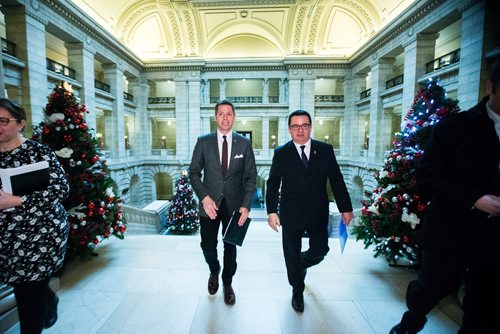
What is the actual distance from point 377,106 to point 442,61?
14.2 ft

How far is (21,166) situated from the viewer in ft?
5.87

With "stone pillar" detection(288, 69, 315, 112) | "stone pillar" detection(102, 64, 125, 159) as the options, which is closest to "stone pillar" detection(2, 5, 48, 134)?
"stone pillar" detection(102, 64, 125, 159)

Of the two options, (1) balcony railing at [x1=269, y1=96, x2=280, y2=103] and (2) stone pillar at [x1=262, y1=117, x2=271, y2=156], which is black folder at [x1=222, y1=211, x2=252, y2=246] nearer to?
(2) stone pillar at [x1=262, y1=117, x2=271, y2=156]

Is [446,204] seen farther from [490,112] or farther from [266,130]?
[266,130]

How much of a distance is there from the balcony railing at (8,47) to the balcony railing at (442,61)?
1792 cm

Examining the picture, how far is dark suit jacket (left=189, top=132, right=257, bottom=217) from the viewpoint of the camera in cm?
284

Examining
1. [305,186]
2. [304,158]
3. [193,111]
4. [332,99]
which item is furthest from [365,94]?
[305,186]

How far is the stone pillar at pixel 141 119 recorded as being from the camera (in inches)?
754

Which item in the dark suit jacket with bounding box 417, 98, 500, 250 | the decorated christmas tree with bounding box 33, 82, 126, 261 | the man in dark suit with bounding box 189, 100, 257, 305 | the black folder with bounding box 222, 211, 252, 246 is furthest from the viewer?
the decorated christmas tree with bounding box 33, 82, 126, 261

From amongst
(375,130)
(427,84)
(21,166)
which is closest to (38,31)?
(21,166)

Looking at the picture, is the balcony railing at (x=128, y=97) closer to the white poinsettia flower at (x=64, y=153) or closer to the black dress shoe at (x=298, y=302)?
the white poinsettia flower at (x=64, y=153)

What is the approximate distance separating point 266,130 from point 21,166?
1875 cm

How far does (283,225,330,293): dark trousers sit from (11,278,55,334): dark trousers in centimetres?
228

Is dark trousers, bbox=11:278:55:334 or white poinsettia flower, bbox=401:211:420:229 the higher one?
white poinsettia flower, bbox=401:211:420:229
